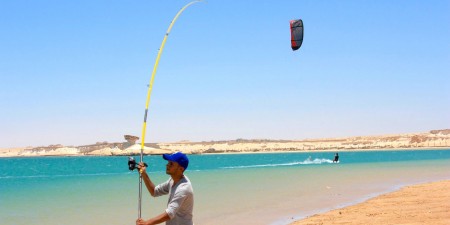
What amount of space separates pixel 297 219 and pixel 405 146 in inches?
6305

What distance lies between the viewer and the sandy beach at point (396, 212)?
11.7m

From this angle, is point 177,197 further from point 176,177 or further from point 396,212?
point 396,212

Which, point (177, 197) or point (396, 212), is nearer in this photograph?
point (177, 197)

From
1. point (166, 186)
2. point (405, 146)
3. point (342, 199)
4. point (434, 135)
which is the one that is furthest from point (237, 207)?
point (434, 135)

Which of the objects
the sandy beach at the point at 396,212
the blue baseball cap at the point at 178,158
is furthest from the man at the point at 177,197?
the sandy beach at the point at 396,212

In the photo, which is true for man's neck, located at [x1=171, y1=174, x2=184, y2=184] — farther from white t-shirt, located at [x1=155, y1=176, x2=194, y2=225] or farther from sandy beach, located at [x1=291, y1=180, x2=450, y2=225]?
sandy beach, located at [x1=291, y1=180, x2=450, y2=225]

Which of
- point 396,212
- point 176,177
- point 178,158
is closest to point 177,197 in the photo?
point 176,177

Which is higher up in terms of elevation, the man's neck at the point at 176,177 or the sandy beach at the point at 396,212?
the man's neck at the point at 176,177

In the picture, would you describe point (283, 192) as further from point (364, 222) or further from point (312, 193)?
point (364, 222)

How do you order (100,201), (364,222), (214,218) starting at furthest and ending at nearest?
(100,201), (214,218), (364,222)

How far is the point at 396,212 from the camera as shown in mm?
13031

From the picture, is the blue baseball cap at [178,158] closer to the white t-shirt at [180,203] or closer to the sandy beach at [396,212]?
the white t-shirt at [180,203]

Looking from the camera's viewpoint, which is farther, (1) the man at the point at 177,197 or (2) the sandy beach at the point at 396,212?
(2) the sandy beach at the point at 396,212

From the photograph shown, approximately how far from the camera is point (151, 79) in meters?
6.97
